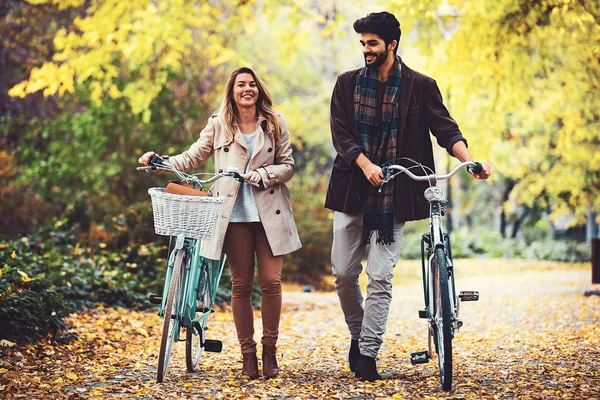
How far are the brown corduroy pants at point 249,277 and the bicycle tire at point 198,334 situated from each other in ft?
0.95

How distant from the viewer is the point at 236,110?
524 centimetres

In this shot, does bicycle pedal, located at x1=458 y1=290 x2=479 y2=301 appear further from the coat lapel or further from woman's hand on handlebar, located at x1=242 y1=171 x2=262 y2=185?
woman's hand on handlebar, located at x1=242 y1=171 x2=262 y2=185

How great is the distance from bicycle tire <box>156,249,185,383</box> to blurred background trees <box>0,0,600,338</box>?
178cm

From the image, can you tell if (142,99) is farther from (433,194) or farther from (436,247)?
(436,247)

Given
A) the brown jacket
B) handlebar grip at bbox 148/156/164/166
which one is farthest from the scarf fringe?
handlebar grip at bbox 148/156/164/166

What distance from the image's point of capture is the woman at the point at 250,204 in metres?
5.00

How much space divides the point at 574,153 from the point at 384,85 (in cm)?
1195

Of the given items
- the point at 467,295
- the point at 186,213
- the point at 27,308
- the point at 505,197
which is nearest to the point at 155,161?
the point at 186,213

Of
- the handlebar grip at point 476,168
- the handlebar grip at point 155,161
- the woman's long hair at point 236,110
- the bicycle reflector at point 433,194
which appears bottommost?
the bicycle reflector at point 433,194

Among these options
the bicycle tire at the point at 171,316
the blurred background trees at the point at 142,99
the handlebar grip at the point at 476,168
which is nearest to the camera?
the handlebar grip at the point at 476,168

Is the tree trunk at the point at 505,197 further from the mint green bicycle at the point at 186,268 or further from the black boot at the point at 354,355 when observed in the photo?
the mint green bicycle at the point at 186,268

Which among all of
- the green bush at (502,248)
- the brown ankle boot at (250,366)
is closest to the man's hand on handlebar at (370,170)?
the brown ankle boot at (250,366)

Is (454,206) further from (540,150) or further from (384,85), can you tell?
(384,85)

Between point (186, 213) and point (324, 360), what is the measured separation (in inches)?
80.8
